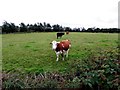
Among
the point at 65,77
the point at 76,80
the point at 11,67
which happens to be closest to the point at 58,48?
the point at 11,67

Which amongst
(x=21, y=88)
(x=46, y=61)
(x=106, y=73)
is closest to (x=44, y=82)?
(x=21, y=88)

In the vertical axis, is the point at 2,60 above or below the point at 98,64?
below

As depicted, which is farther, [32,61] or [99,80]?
[32,61]

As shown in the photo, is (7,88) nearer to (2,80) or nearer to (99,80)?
(2,80)

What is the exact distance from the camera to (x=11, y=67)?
14.6 meters

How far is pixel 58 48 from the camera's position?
16.2 meters

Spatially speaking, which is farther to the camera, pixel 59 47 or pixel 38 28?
pixel 38 28

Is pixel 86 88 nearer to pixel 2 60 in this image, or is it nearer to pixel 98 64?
pixel 98 64

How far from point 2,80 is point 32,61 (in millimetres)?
8363

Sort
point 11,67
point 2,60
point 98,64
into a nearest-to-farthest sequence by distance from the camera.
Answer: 1. point 98,64
2. point 11,67
3. point 2,60

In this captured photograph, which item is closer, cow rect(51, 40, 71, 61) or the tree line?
cow rect(51, 40, 71, 61)

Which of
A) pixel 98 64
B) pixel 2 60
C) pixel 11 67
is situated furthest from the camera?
pixel 2 60

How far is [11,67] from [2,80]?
6796 millimetres

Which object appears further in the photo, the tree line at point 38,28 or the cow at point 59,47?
the tree line at point 38,28
